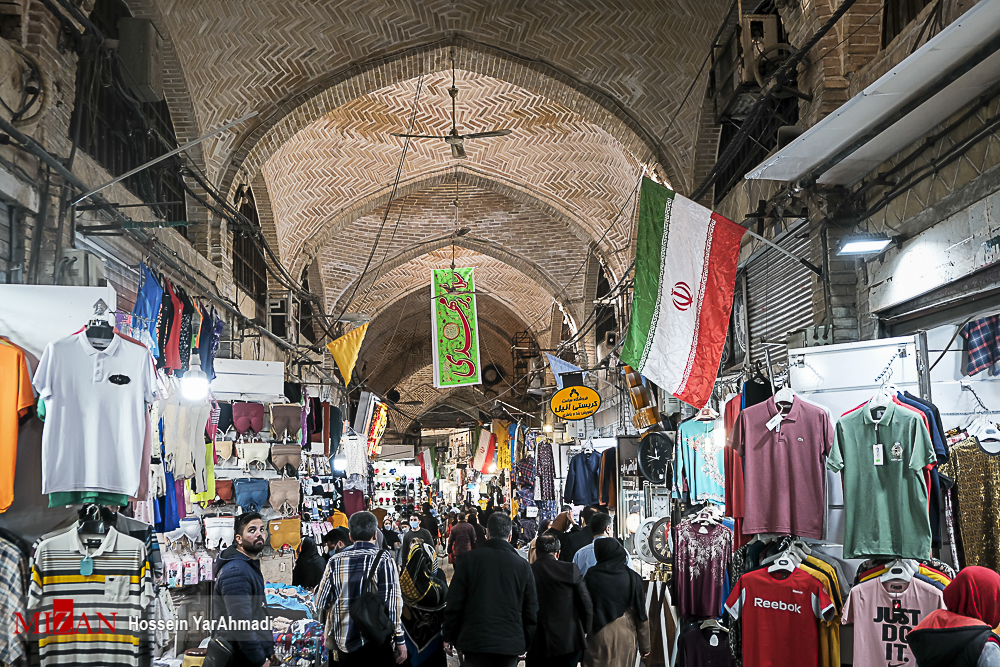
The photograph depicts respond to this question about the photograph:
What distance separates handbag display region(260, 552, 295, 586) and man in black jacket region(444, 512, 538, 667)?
15.2ft

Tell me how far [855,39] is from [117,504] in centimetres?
575

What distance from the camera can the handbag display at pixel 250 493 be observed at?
8.84 m

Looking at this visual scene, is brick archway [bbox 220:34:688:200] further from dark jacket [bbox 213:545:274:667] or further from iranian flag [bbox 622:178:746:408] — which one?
dark jacket [bbox 213:545:274:667]

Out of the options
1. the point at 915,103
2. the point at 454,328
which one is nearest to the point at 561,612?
the point at 915,103

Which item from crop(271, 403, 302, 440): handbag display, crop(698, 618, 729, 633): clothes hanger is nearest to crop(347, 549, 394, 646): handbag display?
crop(698, 618, 729, 633): clothes hanger

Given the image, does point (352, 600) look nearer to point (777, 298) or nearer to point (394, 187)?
point (777, 298)

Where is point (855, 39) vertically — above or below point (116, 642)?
above

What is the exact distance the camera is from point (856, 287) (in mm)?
6199

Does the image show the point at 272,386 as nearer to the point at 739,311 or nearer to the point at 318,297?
the point at 739,311

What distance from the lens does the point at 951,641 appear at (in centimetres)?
304

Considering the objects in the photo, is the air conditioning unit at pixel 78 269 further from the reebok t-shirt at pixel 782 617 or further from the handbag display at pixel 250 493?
the reebok t-shirt at pixel 782 617

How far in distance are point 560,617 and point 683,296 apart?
2.23m

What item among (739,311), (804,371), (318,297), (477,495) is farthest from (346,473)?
(477,495)

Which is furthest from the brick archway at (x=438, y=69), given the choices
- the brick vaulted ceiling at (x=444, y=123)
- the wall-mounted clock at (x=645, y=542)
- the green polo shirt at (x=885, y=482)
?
the green polo shirt at (x=885, y=482)
